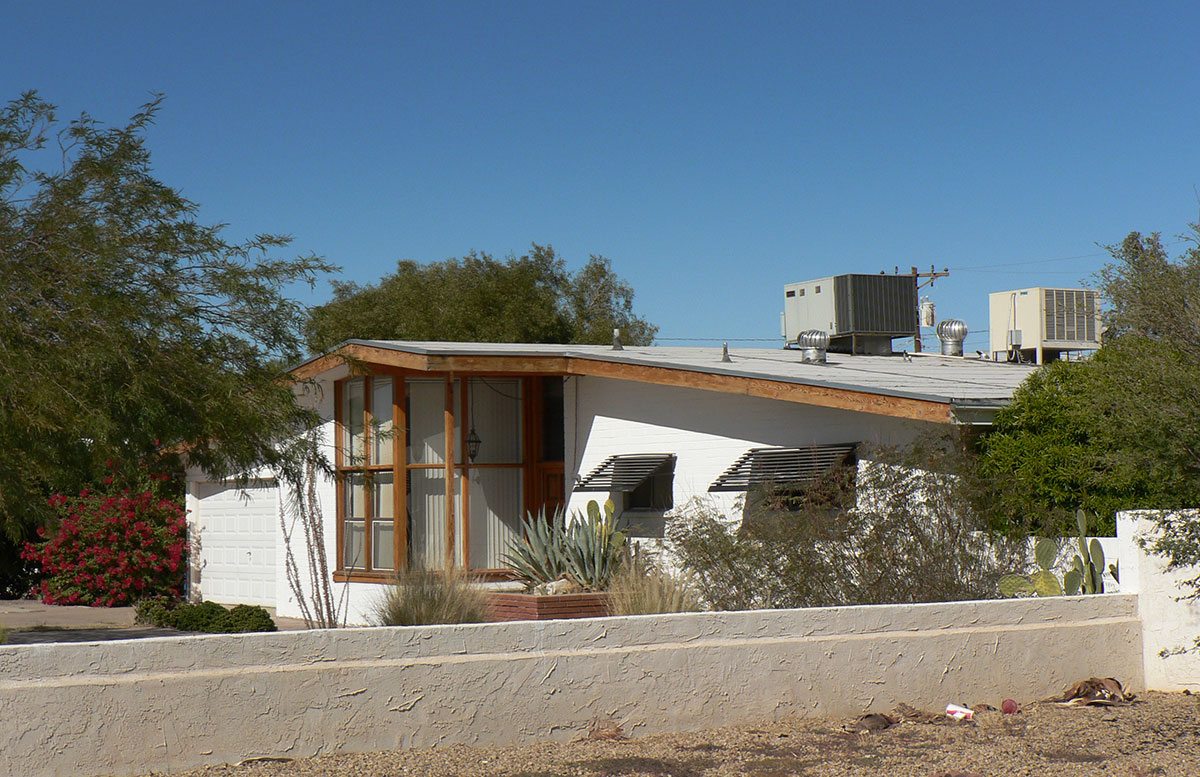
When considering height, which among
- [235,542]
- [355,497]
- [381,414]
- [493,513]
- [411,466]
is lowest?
[235,542]

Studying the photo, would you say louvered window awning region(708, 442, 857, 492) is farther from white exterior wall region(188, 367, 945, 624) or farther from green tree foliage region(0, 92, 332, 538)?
green tree foliage region(0, 92, 332, 538)

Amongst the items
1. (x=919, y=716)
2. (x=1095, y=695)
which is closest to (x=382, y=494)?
(x=919, y=716)

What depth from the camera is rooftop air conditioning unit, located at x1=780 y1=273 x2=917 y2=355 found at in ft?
63.7

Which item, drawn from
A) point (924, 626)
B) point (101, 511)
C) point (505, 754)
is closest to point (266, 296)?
point (505, 754)

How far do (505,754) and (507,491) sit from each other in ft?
30.7

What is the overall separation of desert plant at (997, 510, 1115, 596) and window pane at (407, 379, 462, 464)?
7908 millimetres

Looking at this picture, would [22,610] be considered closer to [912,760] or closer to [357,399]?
[357,399]

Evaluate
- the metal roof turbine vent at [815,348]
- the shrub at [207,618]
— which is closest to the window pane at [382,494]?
the shrub at [207,618]

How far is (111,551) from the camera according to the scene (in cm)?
1977

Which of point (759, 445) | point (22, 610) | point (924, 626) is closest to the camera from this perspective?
point (924, 626)

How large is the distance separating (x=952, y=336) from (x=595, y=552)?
848 centimetres

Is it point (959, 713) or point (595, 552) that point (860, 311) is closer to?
point (595, 552)

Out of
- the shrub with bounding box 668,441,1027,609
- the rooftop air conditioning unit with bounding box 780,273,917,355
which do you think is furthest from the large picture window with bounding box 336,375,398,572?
the rooftop air conditioning unit with bounding box 780,273,917,355

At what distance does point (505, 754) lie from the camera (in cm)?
680
